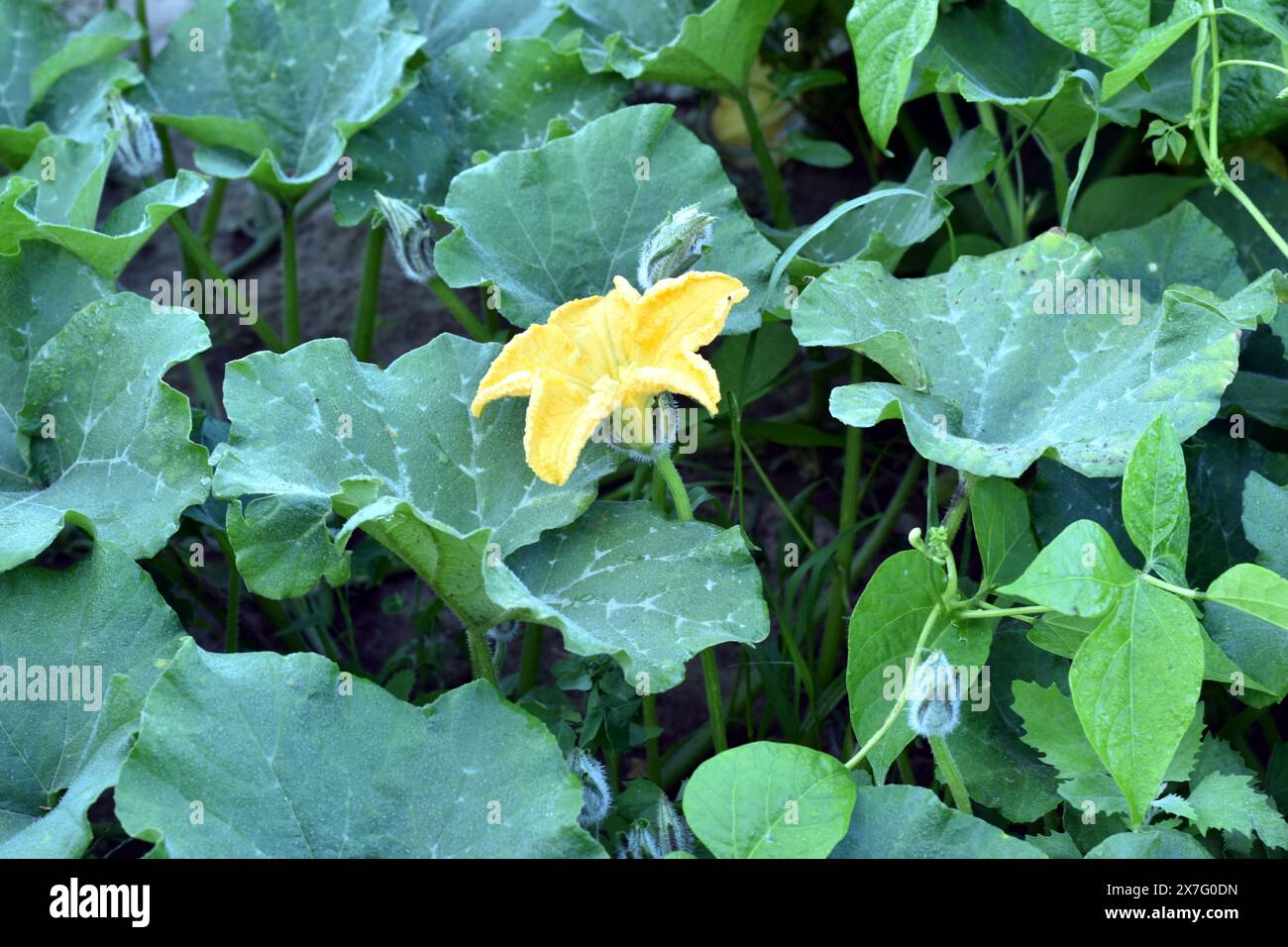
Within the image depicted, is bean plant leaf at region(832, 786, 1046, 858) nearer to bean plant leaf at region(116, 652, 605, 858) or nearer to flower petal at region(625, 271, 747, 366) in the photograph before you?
bean plant leaf at region(116, 652, 605, 858)

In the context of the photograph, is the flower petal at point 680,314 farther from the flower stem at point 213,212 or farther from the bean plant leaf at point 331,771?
the flower stem at point 213,212

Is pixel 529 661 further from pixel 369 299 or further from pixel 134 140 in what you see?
pixel 134 140

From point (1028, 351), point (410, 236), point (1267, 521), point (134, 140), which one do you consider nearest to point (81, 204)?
point (134, 140)

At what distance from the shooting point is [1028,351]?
1.94m

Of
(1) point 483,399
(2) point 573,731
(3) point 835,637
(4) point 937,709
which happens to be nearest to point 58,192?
(1) point 483,399

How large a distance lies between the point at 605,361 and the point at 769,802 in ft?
2.02

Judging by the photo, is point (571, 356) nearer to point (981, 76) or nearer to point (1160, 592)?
point (1160, 592)

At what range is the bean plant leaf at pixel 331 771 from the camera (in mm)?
1528

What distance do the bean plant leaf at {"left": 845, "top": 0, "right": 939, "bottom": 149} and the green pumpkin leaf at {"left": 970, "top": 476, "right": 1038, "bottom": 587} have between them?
54cm

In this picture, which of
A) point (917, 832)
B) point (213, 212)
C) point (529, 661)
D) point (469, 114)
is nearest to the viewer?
point (917, 832)

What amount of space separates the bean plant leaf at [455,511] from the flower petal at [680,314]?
20cm

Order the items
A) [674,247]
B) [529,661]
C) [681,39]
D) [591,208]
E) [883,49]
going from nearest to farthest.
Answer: [674,247] → [883,49] → [591,208] → [529,661] → [681,39]

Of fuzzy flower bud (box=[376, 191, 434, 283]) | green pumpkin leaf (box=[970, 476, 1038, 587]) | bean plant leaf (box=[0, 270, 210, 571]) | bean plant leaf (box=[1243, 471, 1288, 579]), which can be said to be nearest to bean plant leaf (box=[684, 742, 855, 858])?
green pumpkin leaf (box=[970, 476, 1038, 587])

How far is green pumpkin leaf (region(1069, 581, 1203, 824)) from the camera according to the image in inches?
55.9
